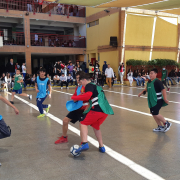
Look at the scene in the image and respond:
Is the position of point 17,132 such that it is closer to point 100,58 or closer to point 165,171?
point 165,171

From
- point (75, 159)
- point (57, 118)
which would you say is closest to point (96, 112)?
point (75, 159)

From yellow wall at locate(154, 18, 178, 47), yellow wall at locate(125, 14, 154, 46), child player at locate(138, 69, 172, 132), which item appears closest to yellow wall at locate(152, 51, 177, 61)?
yellow wall at locate(154, 18, 178, 47)

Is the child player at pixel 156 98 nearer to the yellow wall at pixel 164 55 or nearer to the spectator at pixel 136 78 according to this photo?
the spectator at pixel 136 78

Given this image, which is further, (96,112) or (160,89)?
(160,89)

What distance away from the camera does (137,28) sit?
21.6 metres

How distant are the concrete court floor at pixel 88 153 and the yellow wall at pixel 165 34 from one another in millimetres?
17699

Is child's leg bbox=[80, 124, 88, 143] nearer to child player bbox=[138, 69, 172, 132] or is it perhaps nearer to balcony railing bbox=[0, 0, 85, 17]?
child player bbox=[138, 69, 172, 132]

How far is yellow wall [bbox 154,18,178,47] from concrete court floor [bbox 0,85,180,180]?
17.7 m

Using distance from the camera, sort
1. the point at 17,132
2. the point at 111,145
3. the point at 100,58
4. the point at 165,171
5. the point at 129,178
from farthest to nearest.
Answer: the point at 100,58 < the point at 17,132 < the point at 111,145 < the point at 165,171 < the point at 129,178

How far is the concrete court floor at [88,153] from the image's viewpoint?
3.48 meters

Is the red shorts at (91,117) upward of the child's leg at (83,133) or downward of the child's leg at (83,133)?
upward

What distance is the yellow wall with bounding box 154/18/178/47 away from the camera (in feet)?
74.3

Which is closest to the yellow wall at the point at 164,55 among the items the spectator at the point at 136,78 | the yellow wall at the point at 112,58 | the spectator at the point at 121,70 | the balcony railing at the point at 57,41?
the spectator at the point at 136,78

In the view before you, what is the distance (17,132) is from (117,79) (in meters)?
16.4
